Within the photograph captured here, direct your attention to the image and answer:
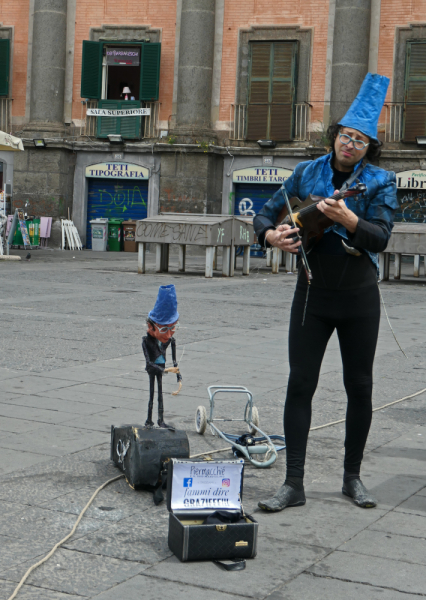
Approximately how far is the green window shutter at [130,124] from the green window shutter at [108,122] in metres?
0.15

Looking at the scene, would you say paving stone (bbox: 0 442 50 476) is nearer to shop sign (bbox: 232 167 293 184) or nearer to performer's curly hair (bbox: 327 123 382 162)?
performer's curly hair (bbox: 327 123 382 162)

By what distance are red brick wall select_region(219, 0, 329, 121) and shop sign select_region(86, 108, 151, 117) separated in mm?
2631

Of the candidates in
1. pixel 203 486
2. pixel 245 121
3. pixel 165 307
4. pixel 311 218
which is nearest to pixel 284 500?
pixel 203 486

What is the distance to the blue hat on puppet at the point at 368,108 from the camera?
4.08 m

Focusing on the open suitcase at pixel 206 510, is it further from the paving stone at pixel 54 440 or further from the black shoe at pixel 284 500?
the paving stone at pixel 54 440

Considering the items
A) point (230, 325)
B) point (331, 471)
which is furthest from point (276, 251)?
point (331, 471)

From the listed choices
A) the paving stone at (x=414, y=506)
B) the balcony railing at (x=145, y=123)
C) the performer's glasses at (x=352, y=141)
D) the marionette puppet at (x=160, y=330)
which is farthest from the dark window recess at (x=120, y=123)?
the paving stone at (x=414, y=506)

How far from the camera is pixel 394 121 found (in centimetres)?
2778

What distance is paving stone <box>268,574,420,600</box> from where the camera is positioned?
309cm

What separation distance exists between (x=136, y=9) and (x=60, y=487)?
91.3 feet

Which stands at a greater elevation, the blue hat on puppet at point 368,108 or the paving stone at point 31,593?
the blue hat on puppet at point 368,108

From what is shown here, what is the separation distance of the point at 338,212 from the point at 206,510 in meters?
1.39

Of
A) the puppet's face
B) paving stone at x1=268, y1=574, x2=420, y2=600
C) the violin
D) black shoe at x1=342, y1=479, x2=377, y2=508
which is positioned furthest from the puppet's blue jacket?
paving stone at x1=268, y1=574, x2=420, y2=600

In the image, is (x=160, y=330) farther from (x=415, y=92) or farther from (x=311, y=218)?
(x=415, y=92)
